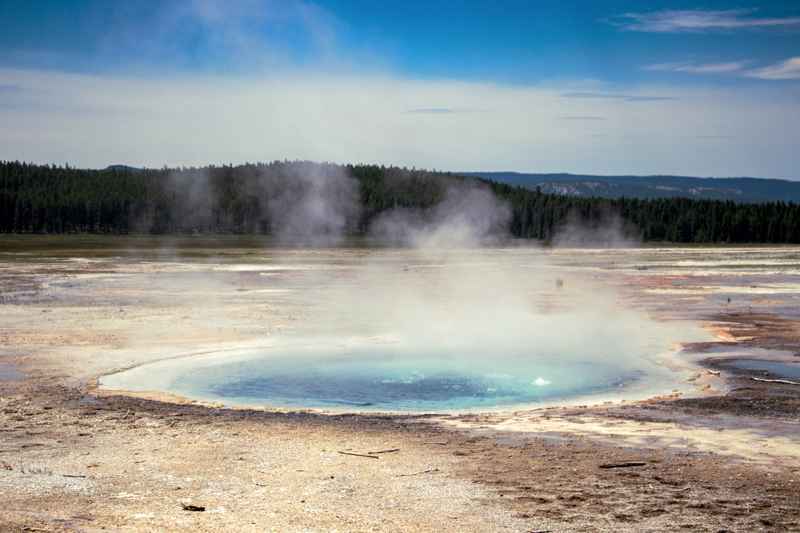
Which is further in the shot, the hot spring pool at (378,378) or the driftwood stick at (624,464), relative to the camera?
the hot spring pool at (378,378)

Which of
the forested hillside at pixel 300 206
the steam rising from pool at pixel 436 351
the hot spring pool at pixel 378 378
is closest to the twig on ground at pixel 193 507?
the hot spring pool at pixel 378 378

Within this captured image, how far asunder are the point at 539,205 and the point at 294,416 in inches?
4530

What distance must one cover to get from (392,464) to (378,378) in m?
6.22

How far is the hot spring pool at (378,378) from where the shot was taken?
1482 centimetres

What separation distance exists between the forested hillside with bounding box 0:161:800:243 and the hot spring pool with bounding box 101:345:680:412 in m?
88.6

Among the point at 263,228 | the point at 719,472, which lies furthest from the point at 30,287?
the point at 263,228

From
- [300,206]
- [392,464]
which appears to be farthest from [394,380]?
[300,206]

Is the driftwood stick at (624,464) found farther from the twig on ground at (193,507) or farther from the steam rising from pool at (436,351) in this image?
the twig on ground at (193,507)

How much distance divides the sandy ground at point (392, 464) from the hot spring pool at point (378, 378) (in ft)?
3.36

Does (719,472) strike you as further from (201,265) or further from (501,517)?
(201,265)

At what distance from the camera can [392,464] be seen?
10.5m

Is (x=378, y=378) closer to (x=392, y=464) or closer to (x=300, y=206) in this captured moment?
(x=392, y=464)

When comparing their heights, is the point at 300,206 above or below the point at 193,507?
above

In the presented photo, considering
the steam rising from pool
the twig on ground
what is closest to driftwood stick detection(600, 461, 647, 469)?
the steam rising from pool
